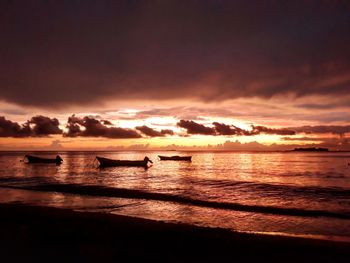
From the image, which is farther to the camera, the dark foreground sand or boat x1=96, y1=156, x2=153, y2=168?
boat x1=96, y1=156, x2=153, y2=168

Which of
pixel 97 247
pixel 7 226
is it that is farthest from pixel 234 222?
pixel 7 226

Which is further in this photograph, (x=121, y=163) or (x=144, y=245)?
(x=121, y=163)

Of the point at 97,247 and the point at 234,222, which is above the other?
the point at 97,247

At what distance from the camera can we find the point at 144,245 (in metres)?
11.8

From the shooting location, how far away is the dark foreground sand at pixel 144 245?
1007 centimetres

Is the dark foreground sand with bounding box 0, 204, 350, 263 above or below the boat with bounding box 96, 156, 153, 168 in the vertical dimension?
above

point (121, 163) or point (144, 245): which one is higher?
point (144, 245)

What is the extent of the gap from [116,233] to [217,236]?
4.38 m

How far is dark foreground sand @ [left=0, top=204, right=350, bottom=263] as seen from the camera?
10.1 meters

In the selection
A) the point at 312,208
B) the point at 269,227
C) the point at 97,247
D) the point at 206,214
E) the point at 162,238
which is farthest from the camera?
the point at 312,208

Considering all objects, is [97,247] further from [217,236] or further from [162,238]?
[217,236]

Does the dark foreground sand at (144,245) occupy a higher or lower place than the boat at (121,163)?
higher

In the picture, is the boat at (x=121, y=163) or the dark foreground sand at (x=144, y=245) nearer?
the dark foreground sand at (x=144, y=245)

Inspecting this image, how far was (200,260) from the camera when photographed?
1020 centimetres
